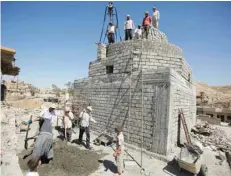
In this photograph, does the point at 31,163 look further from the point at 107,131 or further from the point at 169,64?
the point at 169,64

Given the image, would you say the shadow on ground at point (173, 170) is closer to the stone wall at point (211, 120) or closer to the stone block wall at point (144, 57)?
the stone block wall at point (144, 57)

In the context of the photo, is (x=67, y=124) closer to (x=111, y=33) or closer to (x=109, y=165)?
(x=109, y=165)

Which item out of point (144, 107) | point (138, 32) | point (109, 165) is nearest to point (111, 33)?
point (138, 32)

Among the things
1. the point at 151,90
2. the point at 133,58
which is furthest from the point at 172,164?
the point at 133,58

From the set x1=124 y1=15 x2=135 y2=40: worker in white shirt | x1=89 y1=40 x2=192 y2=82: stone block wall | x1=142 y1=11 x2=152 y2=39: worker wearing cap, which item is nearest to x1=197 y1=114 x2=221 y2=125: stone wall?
x1=89 y1=40 x2=192 y2=82: stone block wall

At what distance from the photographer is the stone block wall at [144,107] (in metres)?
7.04

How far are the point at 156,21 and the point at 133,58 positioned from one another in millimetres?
3923

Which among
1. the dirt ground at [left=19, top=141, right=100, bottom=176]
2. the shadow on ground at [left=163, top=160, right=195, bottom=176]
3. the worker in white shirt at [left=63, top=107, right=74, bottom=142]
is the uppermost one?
the worker in white shirt at [left=63, top=107, right=74, bottom=142]

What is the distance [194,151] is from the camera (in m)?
5.48

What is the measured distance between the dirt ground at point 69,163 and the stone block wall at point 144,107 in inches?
87.7

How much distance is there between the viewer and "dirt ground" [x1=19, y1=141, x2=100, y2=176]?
211 inches

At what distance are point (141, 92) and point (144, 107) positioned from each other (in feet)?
2.23

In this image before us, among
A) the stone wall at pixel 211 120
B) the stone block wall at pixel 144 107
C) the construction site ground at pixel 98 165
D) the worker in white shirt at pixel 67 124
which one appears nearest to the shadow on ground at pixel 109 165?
the construction site ground at pixel 98 165

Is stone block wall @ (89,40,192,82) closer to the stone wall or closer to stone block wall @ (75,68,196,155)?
stone block wall @ (75,68,196,155)
